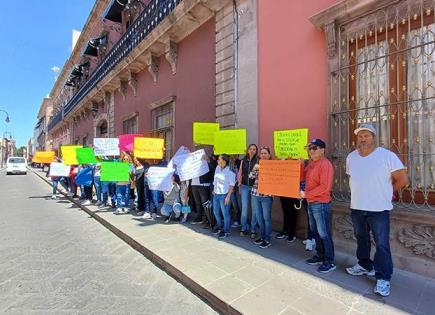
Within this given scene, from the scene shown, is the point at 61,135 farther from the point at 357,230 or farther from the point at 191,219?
the point at 357,230

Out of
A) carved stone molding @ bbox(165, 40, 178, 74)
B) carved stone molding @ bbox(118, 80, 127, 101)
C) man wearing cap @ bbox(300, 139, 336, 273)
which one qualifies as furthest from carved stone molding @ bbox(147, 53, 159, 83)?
man wearing cap @ bbox(300, 139, 336, 273)

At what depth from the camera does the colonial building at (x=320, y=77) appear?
397cm

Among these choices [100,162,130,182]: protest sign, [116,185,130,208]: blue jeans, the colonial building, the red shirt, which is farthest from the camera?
[116,185,130,208]: blue jeans

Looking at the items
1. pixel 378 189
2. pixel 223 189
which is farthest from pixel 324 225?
pixel 223 189

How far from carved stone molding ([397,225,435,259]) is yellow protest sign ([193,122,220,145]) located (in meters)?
3.78

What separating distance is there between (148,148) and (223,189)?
2.65m

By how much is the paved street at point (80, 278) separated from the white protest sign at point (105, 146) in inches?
96.4

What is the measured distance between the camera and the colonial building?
397 cm

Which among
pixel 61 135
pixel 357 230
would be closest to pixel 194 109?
pixel 357 230

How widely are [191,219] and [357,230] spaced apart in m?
4.08

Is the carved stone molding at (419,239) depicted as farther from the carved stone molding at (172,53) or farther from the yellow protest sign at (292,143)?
the carved stone molding at (172,53)

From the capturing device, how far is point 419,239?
3.73 meters

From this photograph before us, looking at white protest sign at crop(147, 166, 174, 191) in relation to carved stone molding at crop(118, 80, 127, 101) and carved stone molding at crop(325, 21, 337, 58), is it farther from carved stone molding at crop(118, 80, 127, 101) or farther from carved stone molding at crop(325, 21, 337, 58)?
carved stone molding at crop(118, 80, 127, 101)

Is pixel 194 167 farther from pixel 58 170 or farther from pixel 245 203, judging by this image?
pixel 58 170
